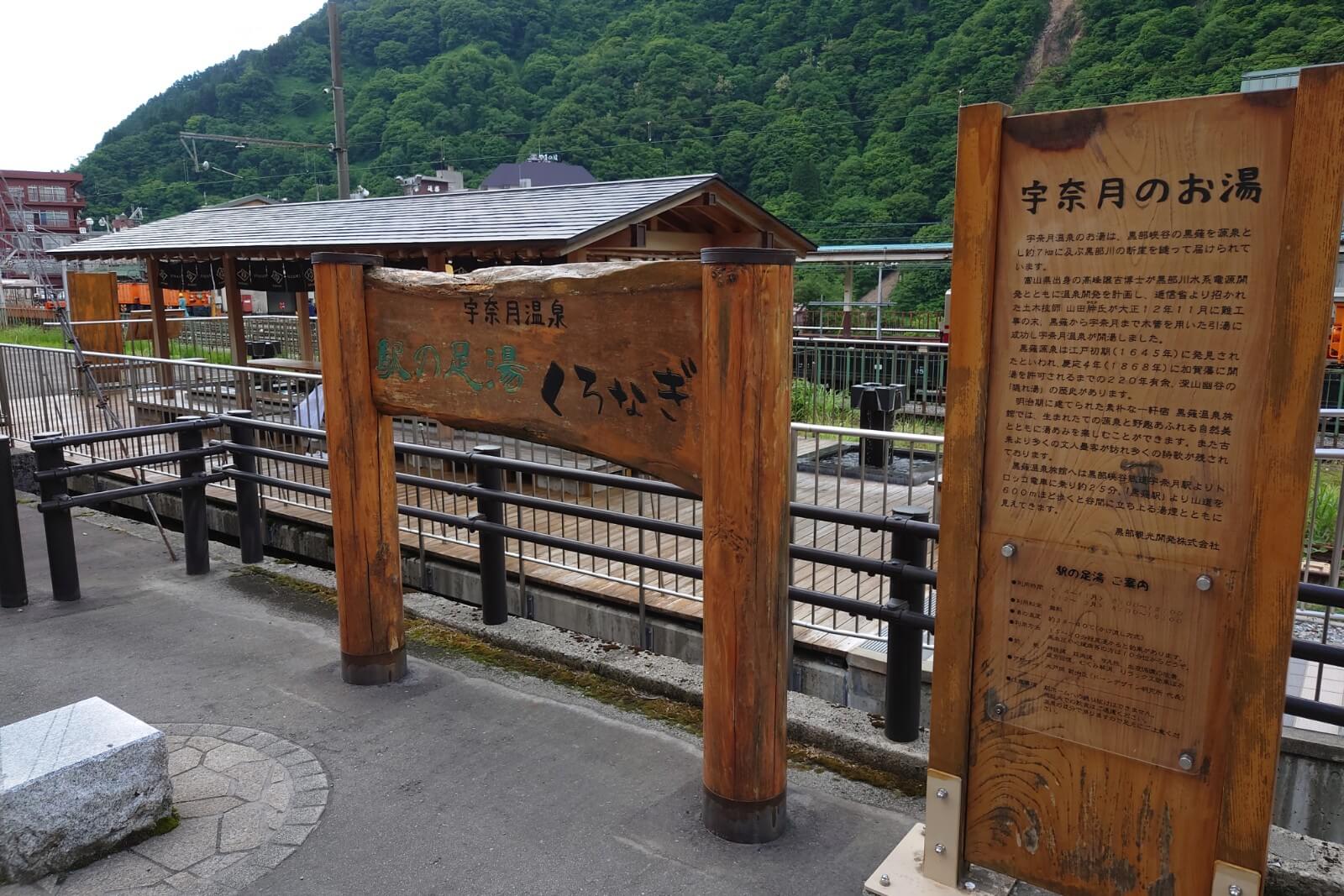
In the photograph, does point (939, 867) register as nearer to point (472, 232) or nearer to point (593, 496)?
point (593, 496)

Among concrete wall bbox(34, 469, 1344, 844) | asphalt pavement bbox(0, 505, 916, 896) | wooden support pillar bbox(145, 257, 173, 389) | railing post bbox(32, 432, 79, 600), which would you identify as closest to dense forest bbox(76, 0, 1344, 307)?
wooden support pillar bbox(145, 257, 173, 389)

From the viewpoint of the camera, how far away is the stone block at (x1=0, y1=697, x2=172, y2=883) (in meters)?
3.08

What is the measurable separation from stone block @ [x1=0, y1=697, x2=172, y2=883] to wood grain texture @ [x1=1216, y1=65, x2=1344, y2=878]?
11.0 feet

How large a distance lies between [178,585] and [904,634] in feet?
15.8

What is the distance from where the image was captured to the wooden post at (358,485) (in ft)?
14.1

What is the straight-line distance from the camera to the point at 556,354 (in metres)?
3.64

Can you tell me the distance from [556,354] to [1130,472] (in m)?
2.08

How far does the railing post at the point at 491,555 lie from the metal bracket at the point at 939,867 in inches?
115

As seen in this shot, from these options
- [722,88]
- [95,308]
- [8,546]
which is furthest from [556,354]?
[722,88]

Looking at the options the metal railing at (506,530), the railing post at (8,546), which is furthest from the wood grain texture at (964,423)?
the railing post at (8,546)

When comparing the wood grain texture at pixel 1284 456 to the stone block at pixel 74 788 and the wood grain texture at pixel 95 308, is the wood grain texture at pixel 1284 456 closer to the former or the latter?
the stone block at pixel 74 788

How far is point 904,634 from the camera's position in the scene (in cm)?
388

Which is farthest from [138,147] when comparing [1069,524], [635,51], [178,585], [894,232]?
[1069,524]

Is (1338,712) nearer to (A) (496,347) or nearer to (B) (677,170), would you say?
(A) (496,347)
